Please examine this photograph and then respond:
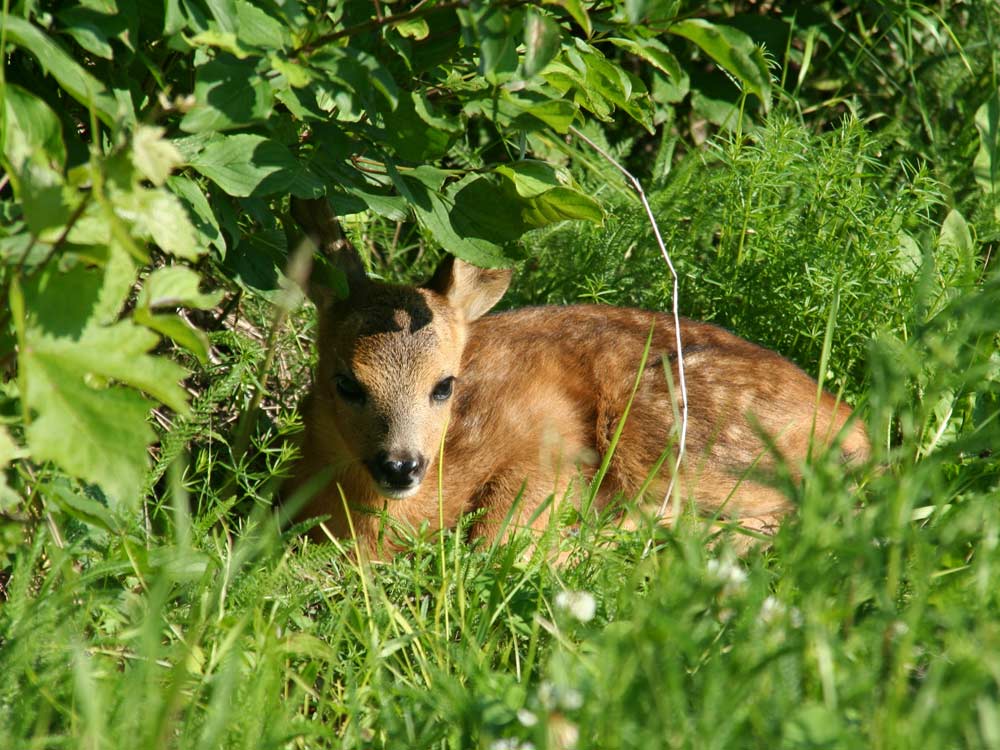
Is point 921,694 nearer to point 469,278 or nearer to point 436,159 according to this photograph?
point 436,159

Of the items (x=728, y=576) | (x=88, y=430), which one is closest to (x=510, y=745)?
(x=728, y=576)

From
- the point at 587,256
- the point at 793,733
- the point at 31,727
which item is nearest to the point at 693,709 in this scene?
the point at 793,733

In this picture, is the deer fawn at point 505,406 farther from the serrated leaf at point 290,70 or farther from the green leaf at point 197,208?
the serrated leaf at point 290,70

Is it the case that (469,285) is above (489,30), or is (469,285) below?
below

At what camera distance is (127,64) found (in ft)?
9.98

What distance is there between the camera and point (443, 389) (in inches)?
173

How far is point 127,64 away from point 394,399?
154 centimetres

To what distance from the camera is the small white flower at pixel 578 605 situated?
256cm

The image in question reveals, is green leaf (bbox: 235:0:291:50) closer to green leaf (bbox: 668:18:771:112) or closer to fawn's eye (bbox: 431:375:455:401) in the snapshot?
green leaf (bbox: 668:18:771:112)

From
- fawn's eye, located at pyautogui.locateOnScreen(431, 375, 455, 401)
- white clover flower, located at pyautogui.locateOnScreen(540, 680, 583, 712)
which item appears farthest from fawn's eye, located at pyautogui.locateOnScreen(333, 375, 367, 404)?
white clover flower, located at pyautogui.locateOnScreen(540, 680, 583, 712)

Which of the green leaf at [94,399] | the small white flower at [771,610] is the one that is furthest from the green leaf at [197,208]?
the small white flower at [771,610]

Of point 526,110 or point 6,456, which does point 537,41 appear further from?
point 6,456

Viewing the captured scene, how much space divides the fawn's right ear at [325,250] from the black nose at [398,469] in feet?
1.83

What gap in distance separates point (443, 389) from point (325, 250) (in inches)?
25.4
